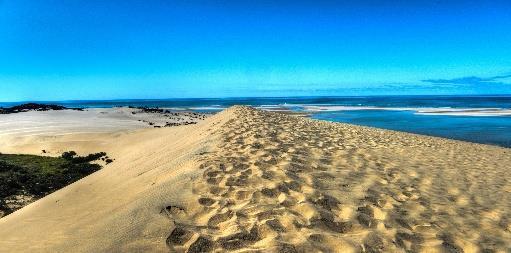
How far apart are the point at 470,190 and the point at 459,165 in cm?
352

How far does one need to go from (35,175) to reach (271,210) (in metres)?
9.62

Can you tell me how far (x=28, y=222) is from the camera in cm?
603

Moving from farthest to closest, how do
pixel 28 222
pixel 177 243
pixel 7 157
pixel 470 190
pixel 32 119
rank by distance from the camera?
pixel 32 119 < pixel 7 157 < pixel 470 190 < pixel 28 222 < pixel 177 243

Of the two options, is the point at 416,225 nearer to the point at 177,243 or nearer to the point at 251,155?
the point at 177,243

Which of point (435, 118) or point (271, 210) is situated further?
point (435, 118)

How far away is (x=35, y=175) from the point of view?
12.0 m

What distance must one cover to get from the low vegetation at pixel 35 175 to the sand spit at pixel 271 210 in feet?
5.27

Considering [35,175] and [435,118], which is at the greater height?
[35,175]

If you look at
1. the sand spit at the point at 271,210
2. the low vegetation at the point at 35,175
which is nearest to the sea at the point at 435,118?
the sand spit at the point at 271,210

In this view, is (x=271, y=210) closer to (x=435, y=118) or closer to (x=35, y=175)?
(x=35, y=175)

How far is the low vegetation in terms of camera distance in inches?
366

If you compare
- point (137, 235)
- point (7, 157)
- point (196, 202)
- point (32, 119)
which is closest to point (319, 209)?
point (196, 202)

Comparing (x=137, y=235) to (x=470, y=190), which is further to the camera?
(x=470, y=190)

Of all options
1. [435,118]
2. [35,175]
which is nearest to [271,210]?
[35,175]
